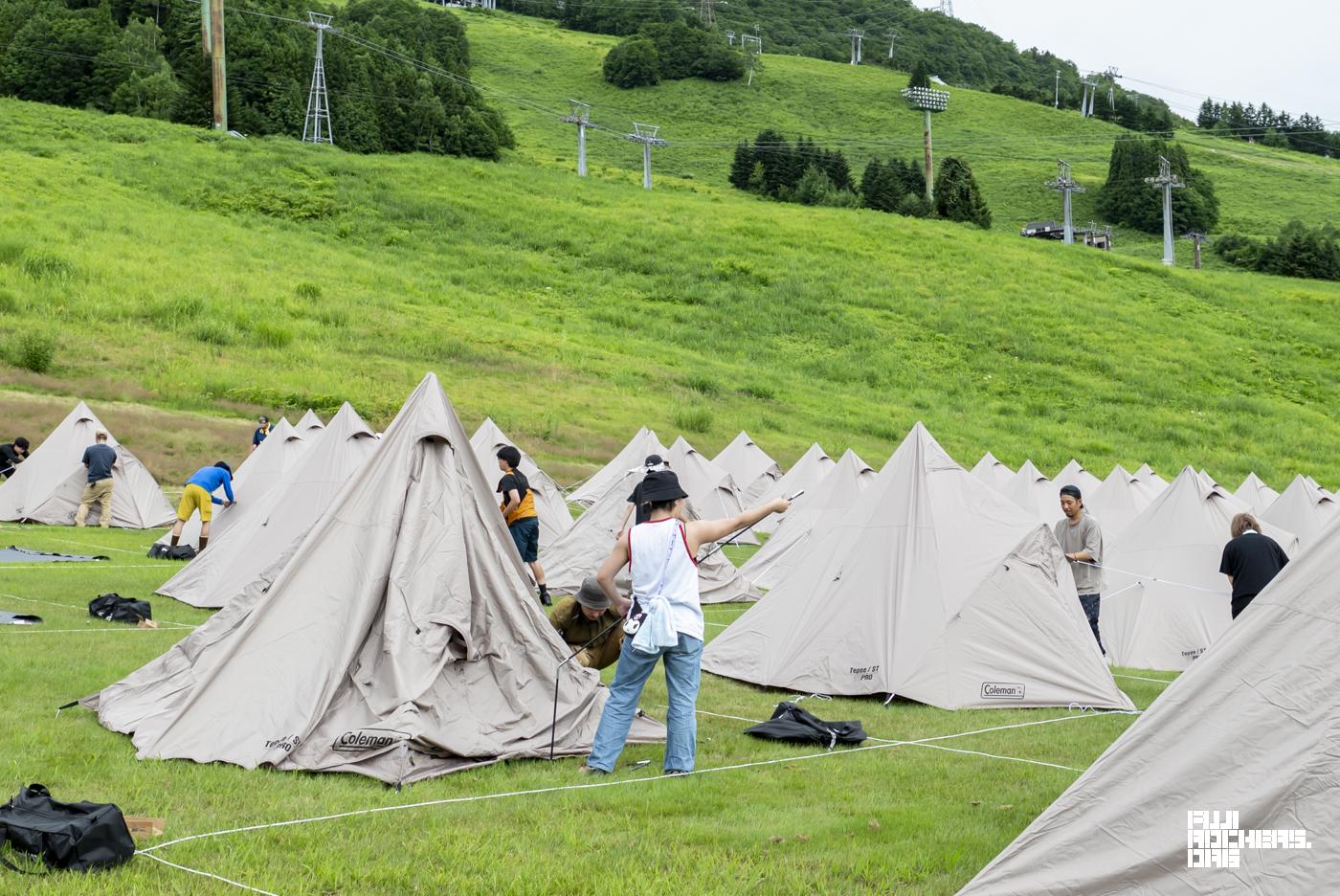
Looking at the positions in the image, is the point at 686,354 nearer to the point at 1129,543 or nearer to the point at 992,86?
the point at 1129,543

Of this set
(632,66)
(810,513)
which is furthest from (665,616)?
(632,66)

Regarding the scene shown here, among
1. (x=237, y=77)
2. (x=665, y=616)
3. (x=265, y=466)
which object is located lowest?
(x=265, y=466)

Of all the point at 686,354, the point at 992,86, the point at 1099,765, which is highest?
the point at 992,86

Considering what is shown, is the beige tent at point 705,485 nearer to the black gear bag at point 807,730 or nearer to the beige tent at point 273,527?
the beige tent at point 273,527

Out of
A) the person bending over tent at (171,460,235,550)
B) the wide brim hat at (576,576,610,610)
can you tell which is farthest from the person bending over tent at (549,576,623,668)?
the person bending over tent at (171,460,235,550)

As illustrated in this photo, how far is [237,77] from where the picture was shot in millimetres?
74875

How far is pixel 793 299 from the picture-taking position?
5378cm

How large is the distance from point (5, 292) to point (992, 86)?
144m

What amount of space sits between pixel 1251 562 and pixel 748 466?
63.3 feet

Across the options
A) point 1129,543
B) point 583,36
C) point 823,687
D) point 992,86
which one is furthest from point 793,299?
point 992,86

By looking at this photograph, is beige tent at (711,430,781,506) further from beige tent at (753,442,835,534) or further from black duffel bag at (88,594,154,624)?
black duffel bag at (88,594,154,624)

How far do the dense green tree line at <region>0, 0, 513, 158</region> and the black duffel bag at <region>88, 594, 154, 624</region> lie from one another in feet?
207

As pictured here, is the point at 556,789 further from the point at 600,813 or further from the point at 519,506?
the point at 519,506
